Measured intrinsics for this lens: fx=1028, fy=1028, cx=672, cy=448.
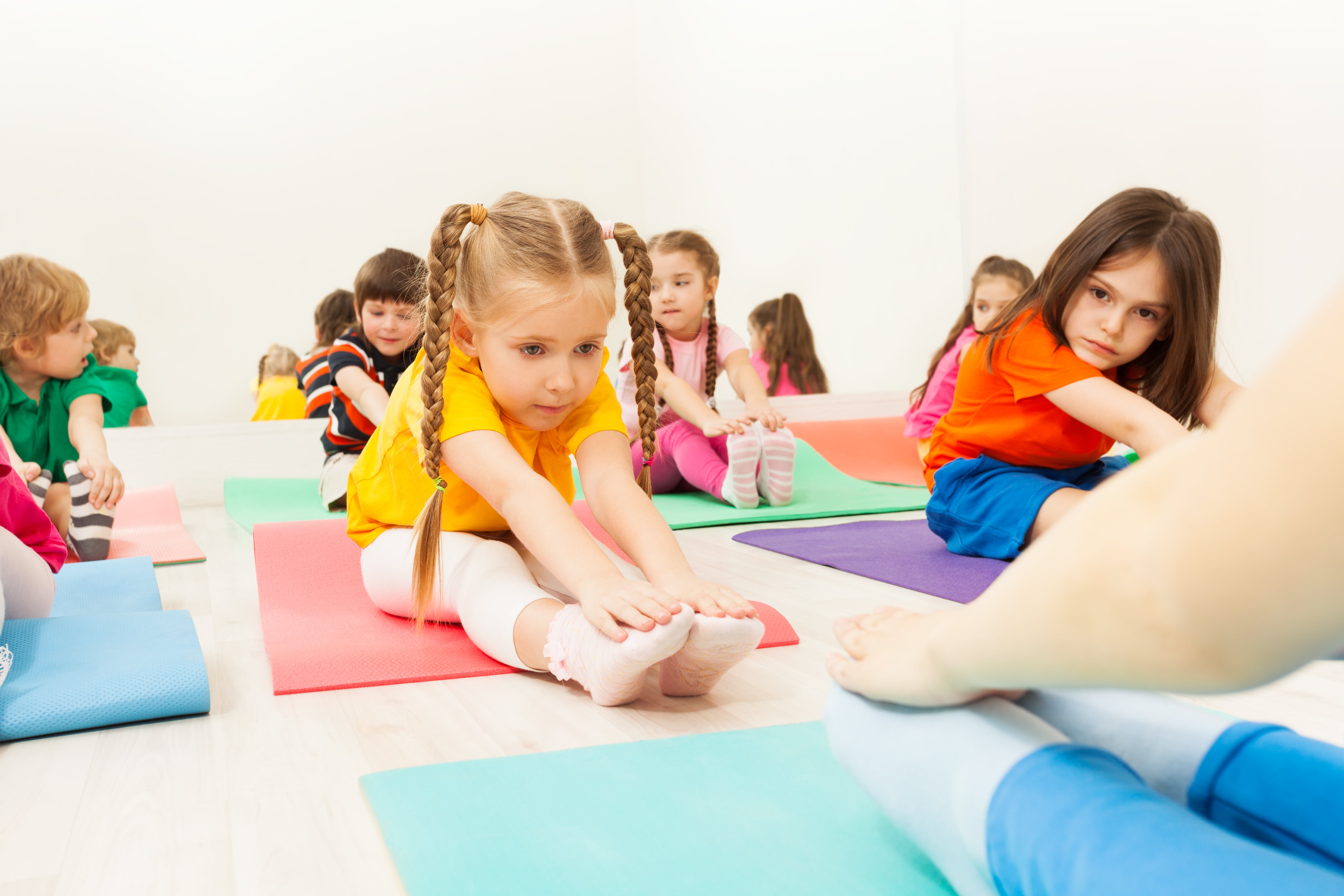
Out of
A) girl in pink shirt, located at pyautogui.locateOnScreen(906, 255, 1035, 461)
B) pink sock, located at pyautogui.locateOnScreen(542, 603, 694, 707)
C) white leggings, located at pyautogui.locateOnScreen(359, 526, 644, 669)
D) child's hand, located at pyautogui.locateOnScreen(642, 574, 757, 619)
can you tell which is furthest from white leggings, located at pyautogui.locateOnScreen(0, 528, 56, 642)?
girl in pink shirt, located at pyautogui.locateOnScreen(906, 255, 1035, 461)

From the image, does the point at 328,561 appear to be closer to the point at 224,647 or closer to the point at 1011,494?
the point at 224,647

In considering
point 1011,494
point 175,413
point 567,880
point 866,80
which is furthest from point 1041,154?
point 567,880

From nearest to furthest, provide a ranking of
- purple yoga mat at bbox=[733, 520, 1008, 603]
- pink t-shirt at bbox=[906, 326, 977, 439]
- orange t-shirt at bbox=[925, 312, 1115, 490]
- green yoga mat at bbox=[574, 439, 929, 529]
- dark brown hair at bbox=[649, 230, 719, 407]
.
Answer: purple yoga mat at bbox=[733, 520, 1008, 603]
orange t-shirt at bbox=[925, 312, 1115, 490]
green yoga mat at bbox=[574, 439, 929, 529]
dark brown hair at bbox=[649, 230, 719, 407]
pink t-shirt at bbox=[906, 326, 977, 439]

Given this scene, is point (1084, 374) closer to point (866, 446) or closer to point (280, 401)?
point (866, 446)

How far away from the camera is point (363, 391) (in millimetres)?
2252

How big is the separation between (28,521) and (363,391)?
0.98m

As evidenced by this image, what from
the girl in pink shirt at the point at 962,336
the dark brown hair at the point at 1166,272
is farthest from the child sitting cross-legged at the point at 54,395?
the girl in pink shirt at the point at 962,336

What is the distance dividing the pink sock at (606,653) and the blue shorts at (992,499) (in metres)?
0.83

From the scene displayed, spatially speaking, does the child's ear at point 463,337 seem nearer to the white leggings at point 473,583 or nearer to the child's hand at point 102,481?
the white leggings at point 473,583

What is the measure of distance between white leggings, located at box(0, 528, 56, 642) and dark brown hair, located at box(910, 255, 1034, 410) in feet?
7.08

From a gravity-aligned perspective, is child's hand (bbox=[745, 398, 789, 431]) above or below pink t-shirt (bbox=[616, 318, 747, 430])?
below

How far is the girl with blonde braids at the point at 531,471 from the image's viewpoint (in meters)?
0.88

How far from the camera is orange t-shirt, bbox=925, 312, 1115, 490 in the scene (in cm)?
152

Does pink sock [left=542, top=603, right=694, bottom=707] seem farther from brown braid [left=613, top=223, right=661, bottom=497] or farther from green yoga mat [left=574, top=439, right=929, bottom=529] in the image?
green yoga mat [left=574, top=439, right=929, bottom=529]
